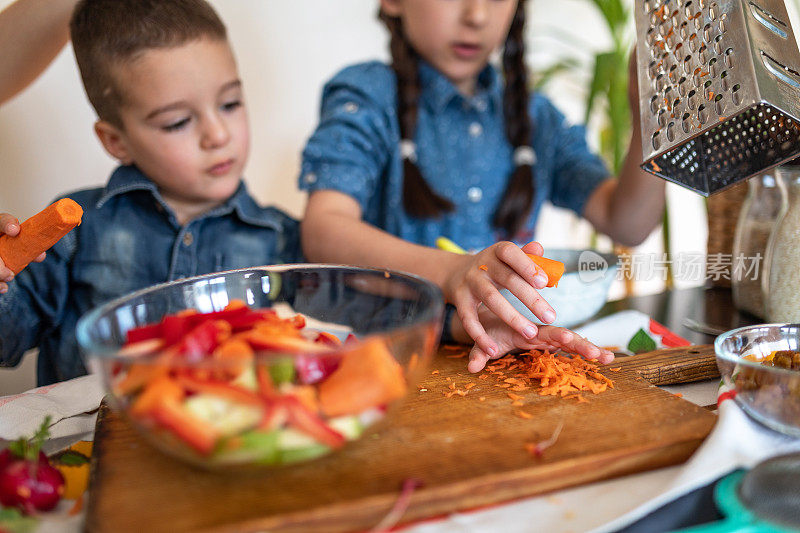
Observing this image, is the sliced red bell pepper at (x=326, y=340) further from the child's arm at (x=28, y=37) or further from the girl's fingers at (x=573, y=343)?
the child's arm at (x=28, y=37)

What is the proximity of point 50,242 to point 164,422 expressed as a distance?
1.25 feet

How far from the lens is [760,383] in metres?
0.57

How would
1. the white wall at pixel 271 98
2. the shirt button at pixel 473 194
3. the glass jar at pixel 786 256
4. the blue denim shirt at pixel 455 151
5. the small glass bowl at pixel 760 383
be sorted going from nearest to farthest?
the small glass bowl at pixel 760 383 < the glass jar at pixel 786 256 < the blue denim shirt at pixel 455 151 < the shirt button at pixel 473 194 < the white wall at pixel 271 98

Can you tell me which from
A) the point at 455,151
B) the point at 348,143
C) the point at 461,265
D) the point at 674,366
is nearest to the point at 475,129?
the point at 455,151

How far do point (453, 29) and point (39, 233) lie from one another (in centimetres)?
93

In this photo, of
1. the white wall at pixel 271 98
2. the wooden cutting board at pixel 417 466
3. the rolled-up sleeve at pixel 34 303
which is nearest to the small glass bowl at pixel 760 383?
the wooden cutting board at pixel 417 466

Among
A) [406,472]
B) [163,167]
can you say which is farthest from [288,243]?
[406,472]

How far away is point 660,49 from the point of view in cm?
81

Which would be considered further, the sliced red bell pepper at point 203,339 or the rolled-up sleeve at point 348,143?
the rolled-up sleeve at point 348,143

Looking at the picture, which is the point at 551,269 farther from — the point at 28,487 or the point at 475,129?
the point at 475,129

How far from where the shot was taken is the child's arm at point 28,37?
109 cm

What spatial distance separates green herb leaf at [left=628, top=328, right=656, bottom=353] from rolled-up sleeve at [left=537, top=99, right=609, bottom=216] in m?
0.72

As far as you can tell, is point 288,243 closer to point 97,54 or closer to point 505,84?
point 97,54

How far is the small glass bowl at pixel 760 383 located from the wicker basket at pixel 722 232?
0.57 meters
